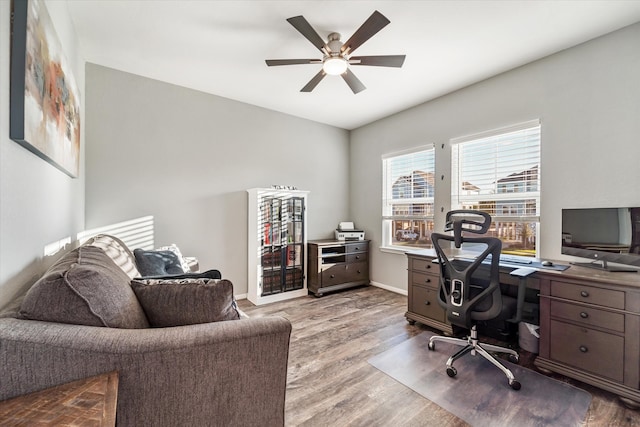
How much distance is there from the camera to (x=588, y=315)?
1.87 m

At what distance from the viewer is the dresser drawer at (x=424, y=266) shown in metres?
2.75

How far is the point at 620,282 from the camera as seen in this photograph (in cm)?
173

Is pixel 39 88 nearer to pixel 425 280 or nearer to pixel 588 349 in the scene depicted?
pixel 425 280

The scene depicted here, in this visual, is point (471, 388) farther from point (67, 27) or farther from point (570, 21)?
point (67, 27)

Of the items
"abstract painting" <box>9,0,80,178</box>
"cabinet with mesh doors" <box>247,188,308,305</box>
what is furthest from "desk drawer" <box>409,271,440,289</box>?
"abstract painting" <box>9,0,80,178</box>

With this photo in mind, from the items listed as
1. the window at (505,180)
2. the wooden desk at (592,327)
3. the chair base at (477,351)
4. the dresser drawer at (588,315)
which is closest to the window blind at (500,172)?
the window at (505,180)

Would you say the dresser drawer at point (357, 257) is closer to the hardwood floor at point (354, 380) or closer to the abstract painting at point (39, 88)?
the hardwood floor at point (354, 380)

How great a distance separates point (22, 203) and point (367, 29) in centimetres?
218

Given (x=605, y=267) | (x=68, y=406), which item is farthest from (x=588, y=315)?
(x=68, y=406)

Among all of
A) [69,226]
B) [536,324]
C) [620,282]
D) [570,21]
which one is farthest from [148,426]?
[570,21]

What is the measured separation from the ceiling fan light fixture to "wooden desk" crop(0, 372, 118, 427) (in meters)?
2.36

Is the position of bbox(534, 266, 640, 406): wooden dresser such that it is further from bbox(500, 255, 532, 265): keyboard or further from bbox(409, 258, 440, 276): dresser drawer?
bbox(409, 258, 440, 276): dresser drawer

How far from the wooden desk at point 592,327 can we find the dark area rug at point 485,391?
16cm

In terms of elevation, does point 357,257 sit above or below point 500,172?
below
